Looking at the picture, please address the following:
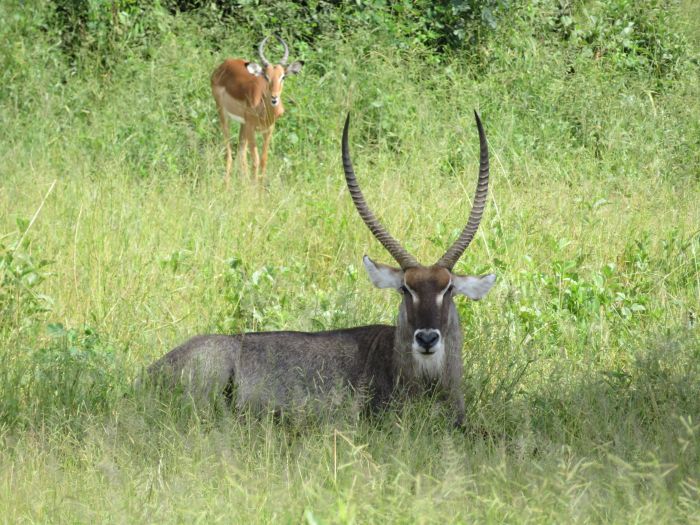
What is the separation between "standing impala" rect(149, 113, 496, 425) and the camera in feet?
15.4

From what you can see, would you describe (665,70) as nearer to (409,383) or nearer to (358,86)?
(358,86)

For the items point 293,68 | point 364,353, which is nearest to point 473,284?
point 364,353

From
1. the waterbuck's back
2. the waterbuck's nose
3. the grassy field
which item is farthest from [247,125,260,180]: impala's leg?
the waterbuck's nose

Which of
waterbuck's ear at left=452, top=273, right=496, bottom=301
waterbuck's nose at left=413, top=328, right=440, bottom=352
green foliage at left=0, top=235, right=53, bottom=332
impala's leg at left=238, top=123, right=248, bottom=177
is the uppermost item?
waterbuck's ear at left=452, top=273, right=496, bottom=301

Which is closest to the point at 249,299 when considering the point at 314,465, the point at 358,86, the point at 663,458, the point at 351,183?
the point at 351,183

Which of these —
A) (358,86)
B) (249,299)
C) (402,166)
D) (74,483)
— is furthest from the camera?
(358,86)

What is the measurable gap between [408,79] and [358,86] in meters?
0.47

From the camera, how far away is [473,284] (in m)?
4.79

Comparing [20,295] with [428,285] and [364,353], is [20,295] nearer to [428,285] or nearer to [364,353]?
[364,353]

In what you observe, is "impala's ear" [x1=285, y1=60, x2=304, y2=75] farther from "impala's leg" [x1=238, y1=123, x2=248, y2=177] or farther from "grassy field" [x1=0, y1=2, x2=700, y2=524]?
"impala's leg" [x1=238, y1=123, x2=248, y2=177]

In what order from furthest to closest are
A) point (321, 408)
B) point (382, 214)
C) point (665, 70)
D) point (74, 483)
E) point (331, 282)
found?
point (665, 70), point (382, 214), point (331, 282), point (321, 408), point (74, 483)

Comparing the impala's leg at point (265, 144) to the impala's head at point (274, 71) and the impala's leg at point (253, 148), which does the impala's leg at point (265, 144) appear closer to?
the impala's leg at point (253, 148)

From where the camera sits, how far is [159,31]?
33.3 feet

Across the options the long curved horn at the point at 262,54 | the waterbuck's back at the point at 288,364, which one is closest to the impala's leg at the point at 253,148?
the long curved horn at the point at 262,54
